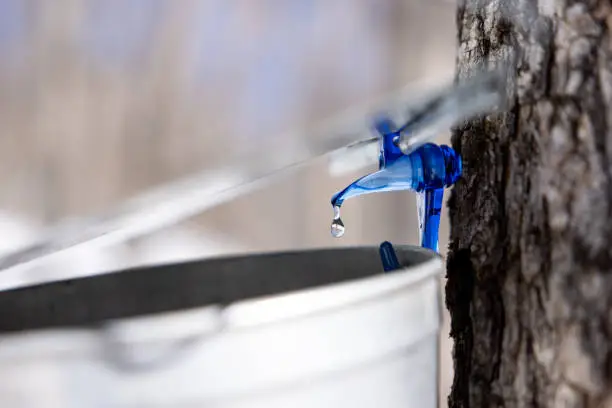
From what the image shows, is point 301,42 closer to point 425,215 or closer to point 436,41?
point 436,41

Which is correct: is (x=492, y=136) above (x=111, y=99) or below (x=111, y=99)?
below

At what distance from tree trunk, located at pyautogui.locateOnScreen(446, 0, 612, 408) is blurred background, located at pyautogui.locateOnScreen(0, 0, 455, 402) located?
664 millimetres

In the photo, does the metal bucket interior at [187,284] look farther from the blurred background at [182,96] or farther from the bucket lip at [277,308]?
the blurred background at [182,96]

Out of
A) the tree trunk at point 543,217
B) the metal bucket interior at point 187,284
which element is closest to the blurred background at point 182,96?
the metal bucket interior at point 187,284

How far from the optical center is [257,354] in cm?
31

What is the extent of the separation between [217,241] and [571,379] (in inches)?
32.9

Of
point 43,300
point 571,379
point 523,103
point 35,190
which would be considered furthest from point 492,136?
point 35,190

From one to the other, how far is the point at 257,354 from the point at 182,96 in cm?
87

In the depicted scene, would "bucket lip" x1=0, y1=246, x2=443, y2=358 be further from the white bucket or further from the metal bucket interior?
the metal bucket interior

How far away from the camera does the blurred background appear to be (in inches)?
42.8

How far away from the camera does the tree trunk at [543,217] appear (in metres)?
0.38

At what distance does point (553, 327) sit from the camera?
0.39 metres

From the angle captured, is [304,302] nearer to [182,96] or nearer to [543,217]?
[543,217]

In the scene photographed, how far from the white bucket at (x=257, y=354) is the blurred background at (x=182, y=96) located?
28.9 inches
